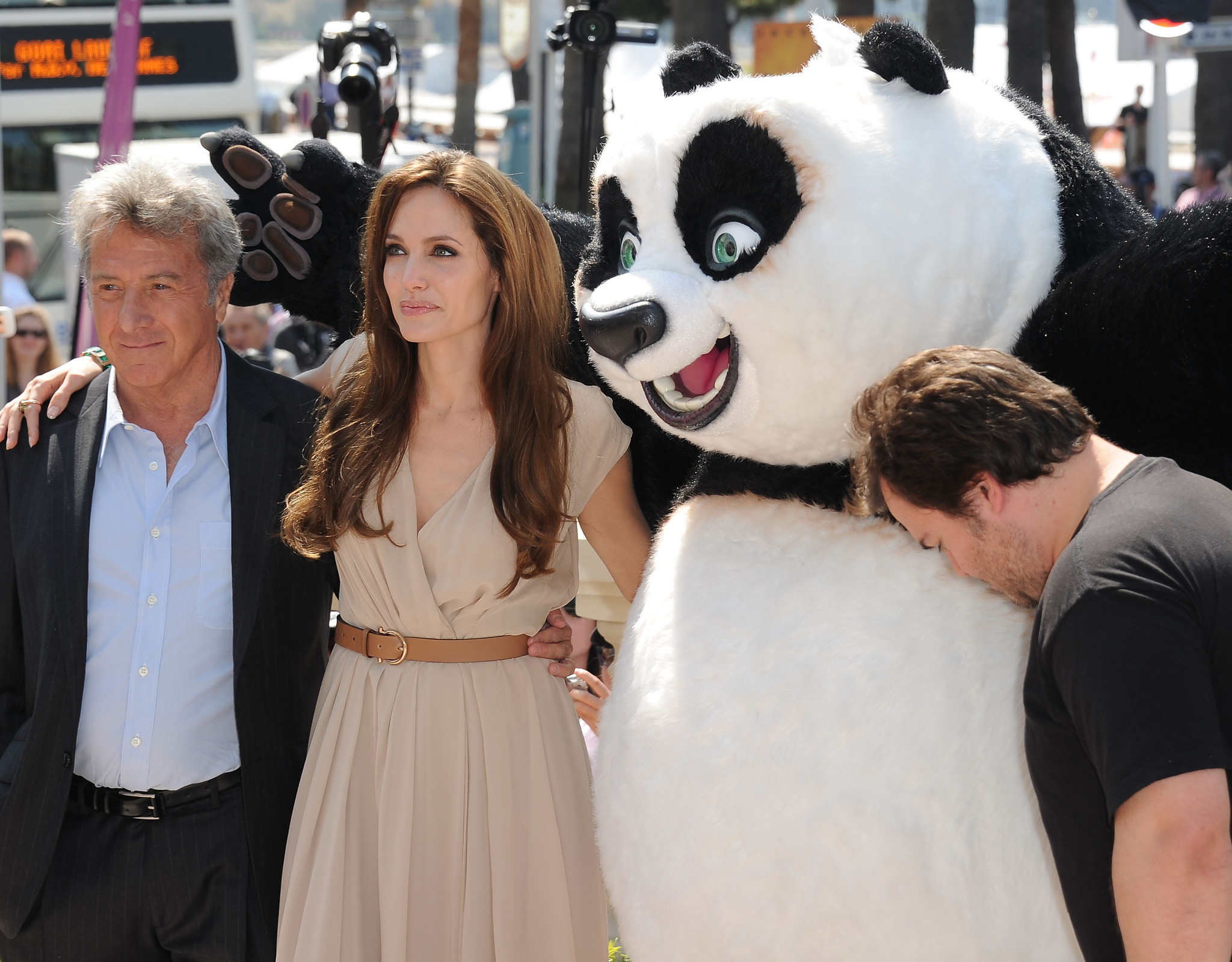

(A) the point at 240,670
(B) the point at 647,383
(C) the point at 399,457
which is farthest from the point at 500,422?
(A) the point at 240,670

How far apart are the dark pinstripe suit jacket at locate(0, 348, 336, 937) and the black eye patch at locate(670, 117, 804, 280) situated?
1037 mm

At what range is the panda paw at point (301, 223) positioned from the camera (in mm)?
2857

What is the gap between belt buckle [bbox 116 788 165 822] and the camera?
2.44 m

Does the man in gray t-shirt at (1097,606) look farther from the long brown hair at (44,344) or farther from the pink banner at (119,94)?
the long brown hair at (44,344)

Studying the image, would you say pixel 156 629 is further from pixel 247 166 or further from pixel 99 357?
pixel 247 166

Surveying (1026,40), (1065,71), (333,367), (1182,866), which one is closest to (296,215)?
(333,367)

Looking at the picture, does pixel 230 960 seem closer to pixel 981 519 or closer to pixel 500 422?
pixel 500 422

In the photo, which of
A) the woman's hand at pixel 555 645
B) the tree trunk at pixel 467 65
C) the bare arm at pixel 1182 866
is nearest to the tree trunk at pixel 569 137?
the tree trunk at pixel 467 65

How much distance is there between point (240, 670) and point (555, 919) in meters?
0.75

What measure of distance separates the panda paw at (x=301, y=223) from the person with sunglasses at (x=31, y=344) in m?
4.69

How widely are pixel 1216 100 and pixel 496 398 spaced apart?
36.3 ft

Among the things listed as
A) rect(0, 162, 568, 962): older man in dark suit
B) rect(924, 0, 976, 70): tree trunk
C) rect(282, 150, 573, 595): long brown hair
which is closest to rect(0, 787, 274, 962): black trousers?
rect(0, 162, 568, 962): older man in dark suit

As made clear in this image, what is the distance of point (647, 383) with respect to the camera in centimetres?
204

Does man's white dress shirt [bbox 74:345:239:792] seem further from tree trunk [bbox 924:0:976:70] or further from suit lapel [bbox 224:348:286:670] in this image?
tree trunk [bbox 924:0:976:70]
